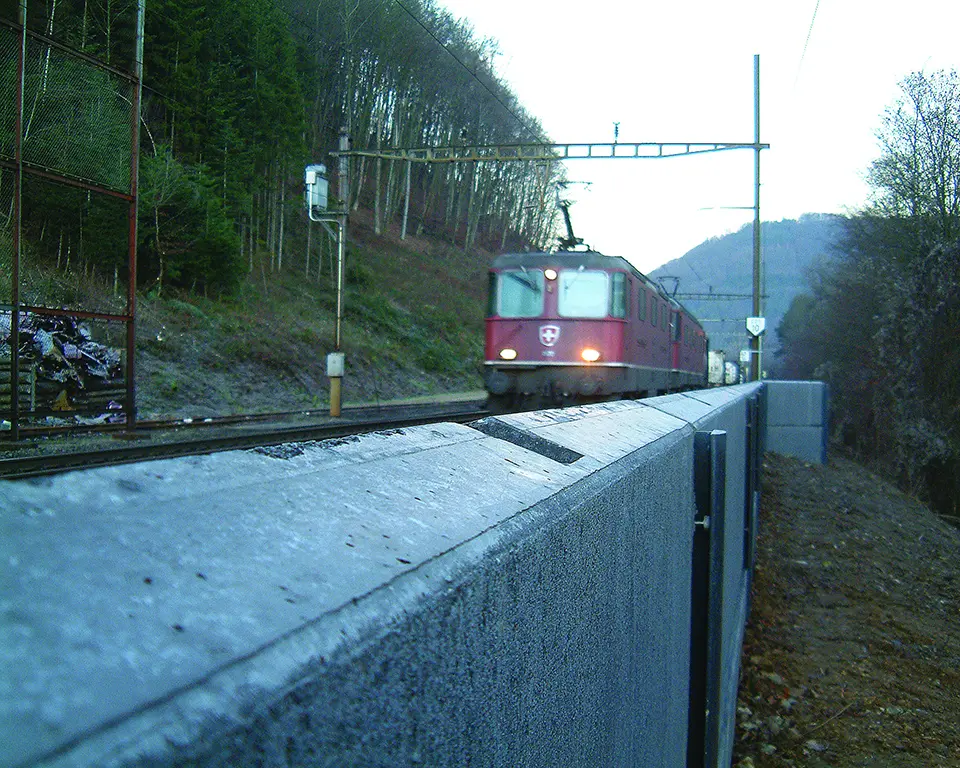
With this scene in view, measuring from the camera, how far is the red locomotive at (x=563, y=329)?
15094 mm

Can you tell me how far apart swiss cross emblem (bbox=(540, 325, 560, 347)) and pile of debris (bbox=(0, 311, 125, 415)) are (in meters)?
7.30

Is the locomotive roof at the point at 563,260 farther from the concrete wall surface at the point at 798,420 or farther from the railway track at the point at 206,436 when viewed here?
the concrete wall surface at the point at 798,420

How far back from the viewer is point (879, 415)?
31.2 metres

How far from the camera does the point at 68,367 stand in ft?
48.9

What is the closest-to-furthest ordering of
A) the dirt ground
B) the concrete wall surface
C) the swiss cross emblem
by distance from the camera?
the dirt ground → the swiss cross emblem → the concrete wall surface

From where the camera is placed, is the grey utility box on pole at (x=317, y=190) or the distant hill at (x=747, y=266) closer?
the grey utility box on pole at (x=317, y=190)

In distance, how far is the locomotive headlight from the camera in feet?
49.3

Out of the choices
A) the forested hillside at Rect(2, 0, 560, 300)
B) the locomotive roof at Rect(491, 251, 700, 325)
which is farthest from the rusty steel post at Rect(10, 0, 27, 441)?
the locomotive roof at Rect(491, 251, 700, 325)

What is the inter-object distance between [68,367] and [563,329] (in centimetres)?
841

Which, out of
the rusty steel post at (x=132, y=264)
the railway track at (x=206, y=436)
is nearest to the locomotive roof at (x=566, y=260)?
the railway track at (x=206, y=436)

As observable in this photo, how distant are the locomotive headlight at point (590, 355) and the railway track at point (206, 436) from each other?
198 cm

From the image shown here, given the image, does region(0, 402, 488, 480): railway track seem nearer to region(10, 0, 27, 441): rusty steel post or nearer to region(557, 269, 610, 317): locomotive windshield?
region(10, 0, 27, 441): rusty steel post

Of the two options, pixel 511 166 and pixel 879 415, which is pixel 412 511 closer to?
pixel 879 415

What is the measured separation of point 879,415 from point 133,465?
33.5m
